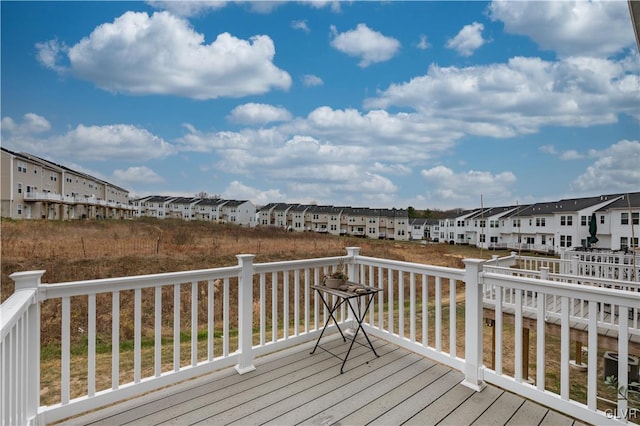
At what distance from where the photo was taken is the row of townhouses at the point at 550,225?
17906mm

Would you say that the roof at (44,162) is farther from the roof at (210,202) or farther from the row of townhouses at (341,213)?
the roof at (210,202)

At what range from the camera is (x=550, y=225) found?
24875mm

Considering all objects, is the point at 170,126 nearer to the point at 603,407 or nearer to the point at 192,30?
the point at 192,30

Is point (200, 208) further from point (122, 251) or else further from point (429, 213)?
point (429, 213)

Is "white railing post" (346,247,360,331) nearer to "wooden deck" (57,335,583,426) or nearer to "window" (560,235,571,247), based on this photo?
"wooden deck" (57,335,583,426)

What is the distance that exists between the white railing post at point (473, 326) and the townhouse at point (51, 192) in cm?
2180

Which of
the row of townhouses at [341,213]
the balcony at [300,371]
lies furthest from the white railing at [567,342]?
the row of townhouses at [341,213]

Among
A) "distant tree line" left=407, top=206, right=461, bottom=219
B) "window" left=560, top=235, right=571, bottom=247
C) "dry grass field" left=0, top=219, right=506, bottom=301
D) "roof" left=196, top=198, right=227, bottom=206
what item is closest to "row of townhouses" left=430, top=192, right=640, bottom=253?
"window" left=560, top=235, right=571, bottom=247

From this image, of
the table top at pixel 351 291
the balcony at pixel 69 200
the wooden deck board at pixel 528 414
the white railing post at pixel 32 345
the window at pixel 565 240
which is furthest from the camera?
the window at pixel 565 240

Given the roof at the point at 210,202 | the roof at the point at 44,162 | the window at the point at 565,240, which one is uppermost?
the roof at the point at 44,162

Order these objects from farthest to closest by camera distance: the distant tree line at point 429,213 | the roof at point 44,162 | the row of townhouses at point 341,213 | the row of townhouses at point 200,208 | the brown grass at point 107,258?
the distant tree line at point 429,213
the row of townhouses at point 200,208
the roof at point 44,162
the row of townhouses at point 341,213
the brown grass at point 107,258

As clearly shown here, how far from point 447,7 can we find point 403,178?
686 cm

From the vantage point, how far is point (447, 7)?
6957mm

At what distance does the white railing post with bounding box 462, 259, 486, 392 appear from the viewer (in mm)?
2590
